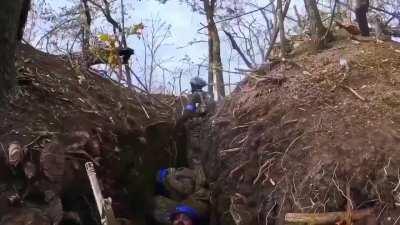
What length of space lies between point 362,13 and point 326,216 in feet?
9.67

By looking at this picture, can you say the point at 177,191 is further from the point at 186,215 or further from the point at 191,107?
the point at 191,107

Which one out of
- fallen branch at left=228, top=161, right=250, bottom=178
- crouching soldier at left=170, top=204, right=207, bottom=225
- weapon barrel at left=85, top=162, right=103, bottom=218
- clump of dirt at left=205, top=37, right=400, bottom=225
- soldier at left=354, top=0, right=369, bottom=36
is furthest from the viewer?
soldier at left=354, top=0, right=369, bottom=36

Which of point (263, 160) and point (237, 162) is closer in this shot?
point (263, 160)

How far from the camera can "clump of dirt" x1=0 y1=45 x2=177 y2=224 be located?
4.66 metres

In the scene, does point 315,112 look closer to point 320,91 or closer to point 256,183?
point 320,91

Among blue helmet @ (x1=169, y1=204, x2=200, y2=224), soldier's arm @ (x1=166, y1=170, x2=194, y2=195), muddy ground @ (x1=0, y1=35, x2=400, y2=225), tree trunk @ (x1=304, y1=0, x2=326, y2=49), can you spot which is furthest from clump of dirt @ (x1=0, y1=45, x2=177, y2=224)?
tree trunk @ (x1=304, y1=0, x2=326, y2=49)

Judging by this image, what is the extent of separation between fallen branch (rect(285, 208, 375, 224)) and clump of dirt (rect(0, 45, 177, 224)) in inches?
78.4

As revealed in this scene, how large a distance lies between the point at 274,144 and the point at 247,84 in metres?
1.41

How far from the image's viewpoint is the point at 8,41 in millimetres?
4414

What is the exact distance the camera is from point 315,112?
4910 millimetres

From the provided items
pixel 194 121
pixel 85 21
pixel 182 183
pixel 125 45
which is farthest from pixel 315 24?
pixel 85 21

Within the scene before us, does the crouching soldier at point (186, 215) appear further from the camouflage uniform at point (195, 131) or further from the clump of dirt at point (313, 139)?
the camouflage uniform at point (195, 131)

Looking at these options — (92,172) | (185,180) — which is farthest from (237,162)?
(92,172)

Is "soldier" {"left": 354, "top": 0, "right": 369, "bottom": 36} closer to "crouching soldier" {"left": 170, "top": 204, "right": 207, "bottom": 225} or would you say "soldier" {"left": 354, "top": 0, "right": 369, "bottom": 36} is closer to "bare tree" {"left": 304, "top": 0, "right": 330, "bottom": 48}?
"bare tree" {"left": 304, "top": 0, "right": 330, "bottom": 48}
